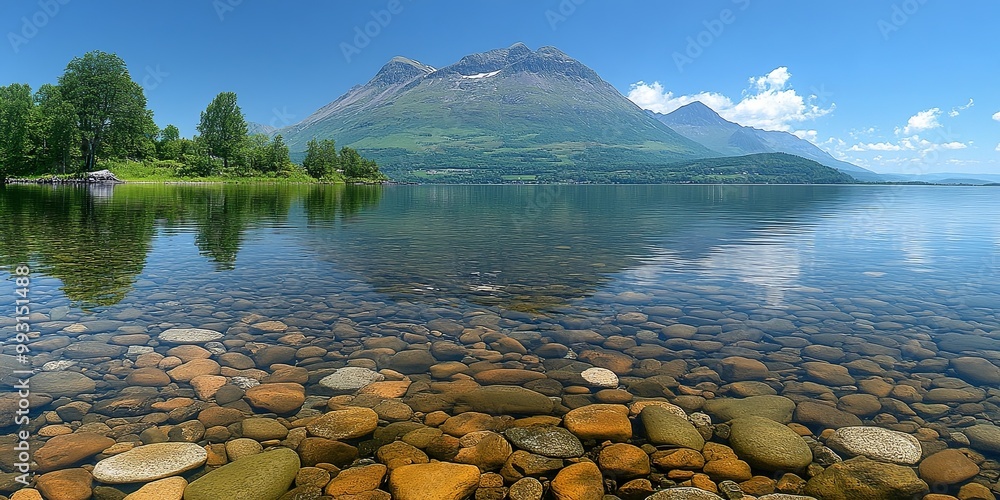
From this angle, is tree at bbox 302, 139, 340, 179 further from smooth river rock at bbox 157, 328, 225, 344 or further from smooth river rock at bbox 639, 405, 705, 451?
smooth river rock at bbox 639, 405, 705, 451

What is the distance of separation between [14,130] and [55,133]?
733cm

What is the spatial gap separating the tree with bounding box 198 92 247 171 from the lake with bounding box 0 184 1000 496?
457 feet

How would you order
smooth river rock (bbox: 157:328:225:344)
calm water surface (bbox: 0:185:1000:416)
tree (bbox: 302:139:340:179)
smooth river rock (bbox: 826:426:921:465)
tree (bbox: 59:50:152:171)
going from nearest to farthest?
smooth river rock (bbox: 826:426:921:465) → smooth river rock (bbox: 157:328:225:344) → calm water surface (bbox: 0:185:1000:416) → tree (bbox: 59:50:152:171) → tree (bbox: 302:139:340:179)

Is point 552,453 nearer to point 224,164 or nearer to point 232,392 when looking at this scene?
point 232,392

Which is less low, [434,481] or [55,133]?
[55,133]

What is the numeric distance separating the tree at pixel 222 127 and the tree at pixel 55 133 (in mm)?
36313

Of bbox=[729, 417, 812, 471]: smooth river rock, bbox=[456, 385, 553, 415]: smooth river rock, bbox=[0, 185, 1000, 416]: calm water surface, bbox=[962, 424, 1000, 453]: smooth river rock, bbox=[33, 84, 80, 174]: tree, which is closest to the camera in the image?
bbox=[729, 417, 812, 471]: smooth river rock

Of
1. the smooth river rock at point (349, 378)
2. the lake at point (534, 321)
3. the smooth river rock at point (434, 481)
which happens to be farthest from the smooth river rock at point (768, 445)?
the smooth river rock at point (349, 378)

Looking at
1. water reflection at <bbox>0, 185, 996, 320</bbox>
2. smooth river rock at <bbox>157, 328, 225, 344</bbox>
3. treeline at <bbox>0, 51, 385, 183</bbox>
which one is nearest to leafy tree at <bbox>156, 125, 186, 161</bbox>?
treeline at <bbox>0, 51, 385, 183</bbox>

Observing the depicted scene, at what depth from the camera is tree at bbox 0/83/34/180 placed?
Answer: 115 metres

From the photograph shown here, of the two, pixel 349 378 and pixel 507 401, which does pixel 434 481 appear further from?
pixel 349 378

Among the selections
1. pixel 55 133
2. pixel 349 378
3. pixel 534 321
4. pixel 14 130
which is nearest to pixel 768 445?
pixel 349 378

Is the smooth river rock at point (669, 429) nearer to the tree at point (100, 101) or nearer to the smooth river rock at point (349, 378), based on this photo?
the smooth river rock at point (349, 378)

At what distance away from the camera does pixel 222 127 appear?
156 meters
